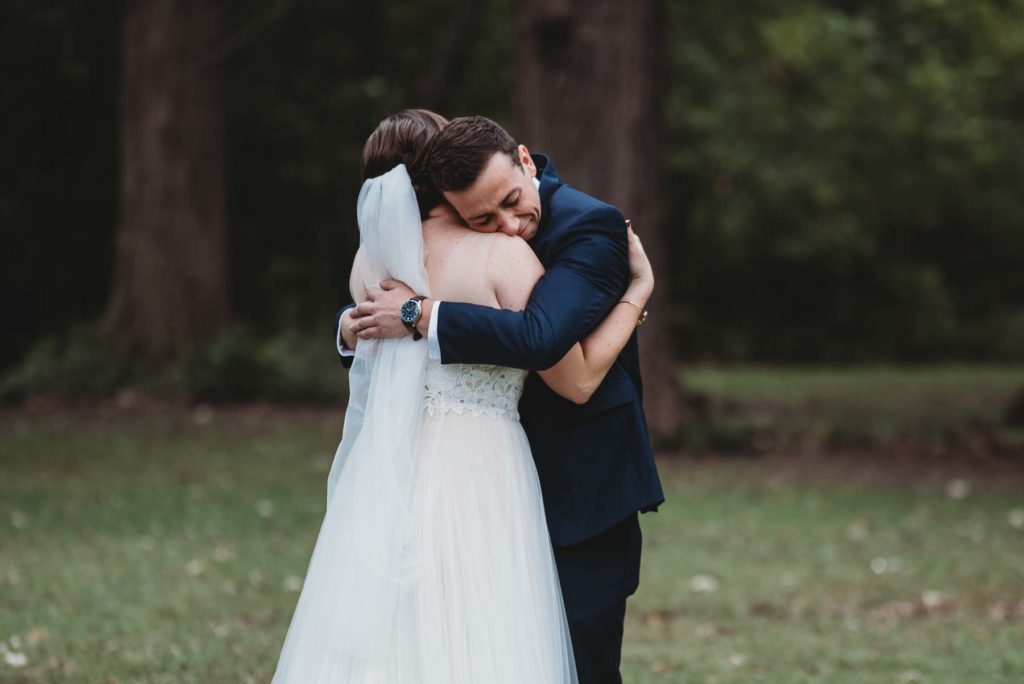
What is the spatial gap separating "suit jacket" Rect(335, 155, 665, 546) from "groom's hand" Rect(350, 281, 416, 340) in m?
0.16

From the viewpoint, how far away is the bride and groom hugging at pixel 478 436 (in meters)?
3.25

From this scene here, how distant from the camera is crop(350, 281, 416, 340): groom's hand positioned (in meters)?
3.34

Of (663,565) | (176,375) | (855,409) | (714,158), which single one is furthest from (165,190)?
(714,158)

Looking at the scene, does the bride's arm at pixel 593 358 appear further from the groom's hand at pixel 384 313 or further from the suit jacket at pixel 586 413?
the groom's hand at pixel 384 313

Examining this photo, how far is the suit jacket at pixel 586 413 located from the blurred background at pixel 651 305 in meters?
2.20

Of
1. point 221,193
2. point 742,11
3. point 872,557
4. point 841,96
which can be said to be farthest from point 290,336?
point 841,96

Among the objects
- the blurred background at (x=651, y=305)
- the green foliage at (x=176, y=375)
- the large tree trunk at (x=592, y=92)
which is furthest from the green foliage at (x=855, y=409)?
the green foliage at (x=176, y=375)

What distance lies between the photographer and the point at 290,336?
1697 cm

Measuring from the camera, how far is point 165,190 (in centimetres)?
1529

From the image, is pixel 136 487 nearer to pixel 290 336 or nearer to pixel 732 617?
pixel 732 617

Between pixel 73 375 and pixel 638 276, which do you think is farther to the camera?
pixel 73 375

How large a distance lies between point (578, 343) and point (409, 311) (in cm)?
43

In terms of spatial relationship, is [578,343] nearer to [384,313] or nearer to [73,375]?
[384,313]

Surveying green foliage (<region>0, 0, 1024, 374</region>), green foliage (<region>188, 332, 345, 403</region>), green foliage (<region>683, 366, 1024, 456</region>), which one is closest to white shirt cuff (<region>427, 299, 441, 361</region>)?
green foliage (<region>0, 0, 1024, 374</region>)
